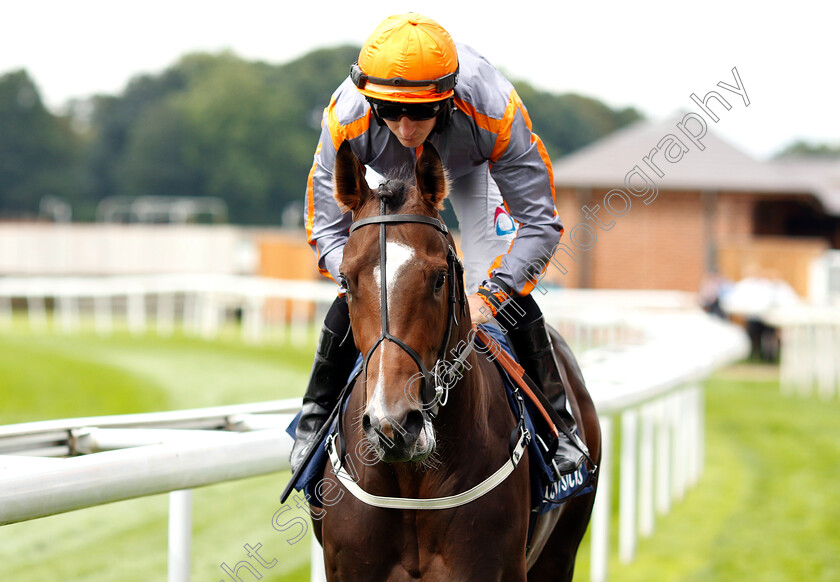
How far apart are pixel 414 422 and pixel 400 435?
0.05 meters

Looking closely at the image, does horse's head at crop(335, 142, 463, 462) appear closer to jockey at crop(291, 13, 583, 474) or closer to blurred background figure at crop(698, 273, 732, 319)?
jockey at crop(291, 13, 583, 474)

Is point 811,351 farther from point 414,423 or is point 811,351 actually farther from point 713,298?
point 414,423

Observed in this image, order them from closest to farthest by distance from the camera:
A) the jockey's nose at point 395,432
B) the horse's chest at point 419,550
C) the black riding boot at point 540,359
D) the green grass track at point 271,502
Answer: the jockey's nose at point 395,432, the horse's chest at point 419,550, the black riding boot at point 540,359, the green grass track at point 271,502

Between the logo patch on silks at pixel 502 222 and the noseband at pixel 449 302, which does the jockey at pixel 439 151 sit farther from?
the noseband at pixel 449 302

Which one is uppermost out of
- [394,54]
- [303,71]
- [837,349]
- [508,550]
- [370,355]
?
[303,71]

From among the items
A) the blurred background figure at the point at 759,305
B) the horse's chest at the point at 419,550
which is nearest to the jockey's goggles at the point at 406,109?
the horse's chest at the point at 419,550

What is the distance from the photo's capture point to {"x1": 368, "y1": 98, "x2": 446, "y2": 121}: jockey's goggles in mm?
2484

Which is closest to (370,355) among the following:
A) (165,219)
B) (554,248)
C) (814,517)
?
(554,248)

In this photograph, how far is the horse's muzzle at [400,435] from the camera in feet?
6.49

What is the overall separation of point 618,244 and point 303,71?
4109cm

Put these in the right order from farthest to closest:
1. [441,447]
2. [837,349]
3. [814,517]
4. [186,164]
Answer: [186,164]
[837,349]
[814,517]
[441,447]

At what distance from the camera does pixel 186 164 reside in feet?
193

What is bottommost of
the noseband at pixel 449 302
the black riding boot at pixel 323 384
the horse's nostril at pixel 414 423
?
the black riding boot at pixel 323 384

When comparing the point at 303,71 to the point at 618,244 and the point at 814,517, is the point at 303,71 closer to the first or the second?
the point at 618,244
